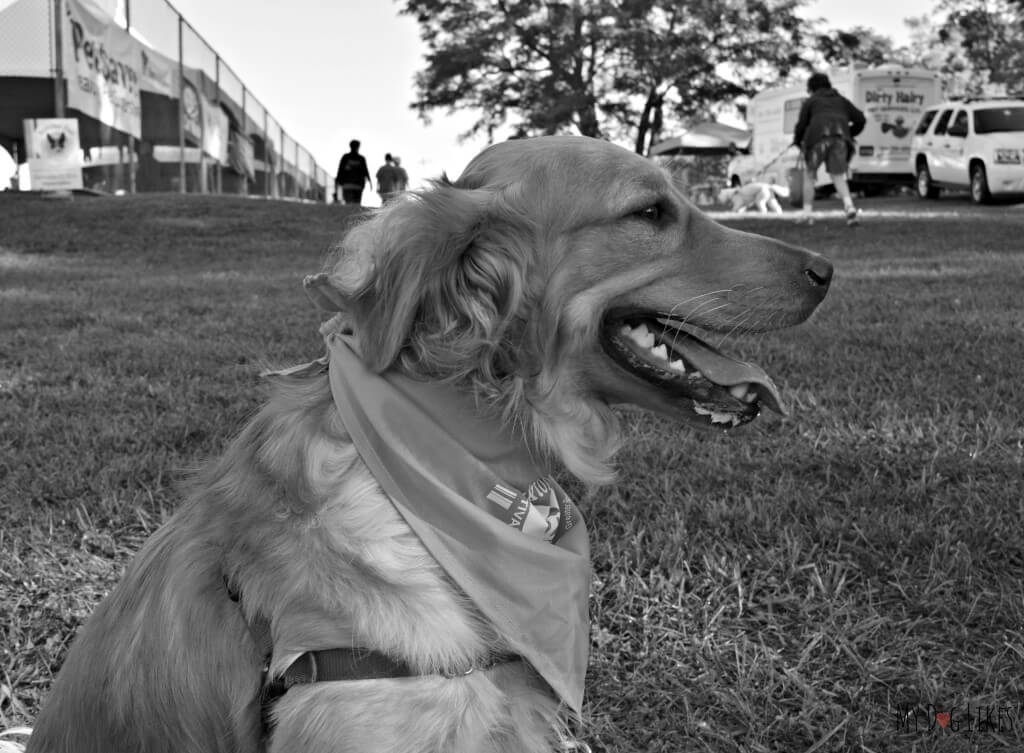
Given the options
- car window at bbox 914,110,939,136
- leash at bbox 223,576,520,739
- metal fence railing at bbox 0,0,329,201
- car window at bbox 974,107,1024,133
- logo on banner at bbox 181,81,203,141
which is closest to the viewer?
leash at bbox 223,576,520,739

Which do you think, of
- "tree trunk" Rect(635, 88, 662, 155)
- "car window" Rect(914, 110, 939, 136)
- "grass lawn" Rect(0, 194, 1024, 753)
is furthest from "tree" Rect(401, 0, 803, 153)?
"grass lawn" Rect(0, 194, 1024, 753)

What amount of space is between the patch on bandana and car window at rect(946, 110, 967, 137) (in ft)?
77.7

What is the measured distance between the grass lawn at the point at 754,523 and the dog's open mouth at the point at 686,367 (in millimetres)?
219

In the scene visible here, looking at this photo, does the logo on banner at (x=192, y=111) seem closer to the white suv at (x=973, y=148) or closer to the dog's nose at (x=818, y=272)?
the white suv at (x=973, y=148)

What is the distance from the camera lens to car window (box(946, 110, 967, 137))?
2292 cm

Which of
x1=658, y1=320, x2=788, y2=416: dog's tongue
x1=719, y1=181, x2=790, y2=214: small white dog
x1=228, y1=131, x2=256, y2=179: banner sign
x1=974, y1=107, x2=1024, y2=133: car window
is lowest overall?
x1=658, y1=320, x2=788, y2=416: dog's tongue

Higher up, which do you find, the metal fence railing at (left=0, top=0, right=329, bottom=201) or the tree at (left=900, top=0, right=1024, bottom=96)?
the tree at (left=900, top=0, right=1024, bottom=96)

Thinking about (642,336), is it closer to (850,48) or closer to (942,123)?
(942,123)

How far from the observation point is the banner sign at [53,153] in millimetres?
16656

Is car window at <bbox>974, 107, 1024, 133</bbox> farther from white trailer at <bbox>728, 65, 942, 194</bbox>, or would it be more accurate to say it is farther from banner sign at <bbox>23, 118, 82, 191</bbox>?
banner sign at <bbox>23, 118, 82, 191</bbox>

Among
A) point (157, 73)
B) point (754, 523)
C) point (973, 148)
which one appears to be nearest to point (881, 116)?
point (973, 148)

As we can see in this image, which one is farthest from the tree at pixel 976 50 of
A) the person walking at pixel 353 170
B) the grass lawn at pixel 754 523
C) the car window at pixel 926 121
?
the grass lawn at pixel 754 523

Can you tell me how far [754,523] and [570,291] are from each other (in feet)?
5.45

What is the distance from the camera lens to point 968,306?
7441 mm
